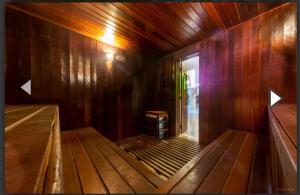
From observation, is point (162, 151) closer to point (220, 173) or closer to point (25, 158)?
point (220, 173)

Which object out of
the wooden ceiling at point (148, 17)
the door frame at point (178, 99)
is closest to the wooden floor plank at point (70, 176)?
the wooden ceiling at point (148, 17)

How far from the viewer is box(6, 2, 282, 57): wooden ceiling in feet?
6.90

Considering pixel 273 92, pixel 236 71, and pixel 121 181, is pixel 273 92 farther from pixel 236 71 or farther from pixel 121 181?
pixel 121 181

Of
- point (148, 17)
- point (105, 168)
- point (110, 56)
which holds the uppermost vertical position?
point (148, 17)

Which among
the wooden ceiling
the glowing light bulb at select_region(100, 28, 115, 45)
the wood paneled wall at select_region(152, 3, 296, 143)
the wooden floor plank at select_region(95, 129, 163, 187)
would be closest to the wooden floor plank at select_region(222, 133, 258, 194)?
the wooden floor plank at select_region(95, 129, 163, 187)

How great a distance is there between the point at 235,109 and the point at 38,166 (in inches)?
118

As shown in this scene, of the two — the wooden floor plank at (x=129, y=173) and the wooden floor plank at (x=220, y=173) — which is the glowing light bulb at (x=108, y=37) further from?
the wooden floor plank at (x=220, y=173)

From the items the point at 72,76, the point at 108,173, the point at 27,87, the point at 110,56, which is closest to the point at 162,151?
the point at 108,173

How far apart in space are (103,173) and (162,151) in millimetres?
2164

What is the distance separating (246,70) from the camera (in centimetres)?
252

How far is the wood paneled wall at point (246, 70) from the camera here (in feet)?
6.86

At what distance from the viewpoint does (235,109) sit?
2699mm

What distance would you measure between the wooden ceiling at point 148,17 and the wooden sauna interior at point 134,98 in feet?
0.06

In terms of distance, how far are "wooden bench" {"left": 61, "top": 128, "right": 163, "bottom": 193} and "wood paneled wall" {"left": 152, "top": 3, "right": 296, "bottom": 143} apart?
2241mm
